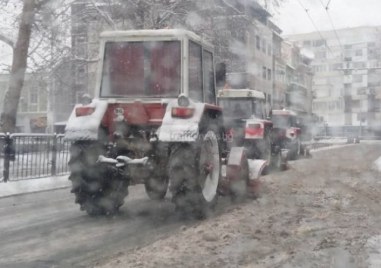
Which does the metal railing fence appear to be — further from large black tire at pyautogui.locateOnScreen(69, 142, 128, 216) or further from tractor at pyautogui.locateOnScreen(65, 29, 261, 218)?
tractor at pyautogui.locateOnScreen(65, 29, 261, 218)

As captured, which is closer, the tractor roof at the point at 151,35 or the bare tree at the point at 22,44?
the tractor roof at the point at 151,35

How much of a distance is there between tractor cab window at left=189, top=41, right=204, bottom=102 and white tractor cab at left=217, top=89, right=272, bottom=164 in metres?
5.42

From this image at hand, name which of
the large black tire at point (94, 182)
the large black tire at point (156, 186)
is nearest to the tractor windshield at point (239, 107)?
the large black tire at point (156, 186)

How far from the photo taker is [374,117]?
450 inches

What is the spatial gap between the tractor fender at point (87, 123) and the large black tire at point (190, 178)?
3.21 ft

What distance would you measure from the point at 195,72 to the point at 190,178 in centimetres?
152

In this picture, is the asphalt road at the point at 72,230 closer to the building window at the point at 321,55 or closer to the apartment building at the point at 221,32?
the building window at the point at 321,55

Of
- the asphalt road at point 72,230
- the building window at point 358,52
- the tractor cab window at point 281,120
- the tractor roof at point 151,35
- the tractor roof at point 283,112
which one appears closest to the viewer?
the asphalt road at point 72,230

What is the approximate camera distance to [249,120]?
14.1m

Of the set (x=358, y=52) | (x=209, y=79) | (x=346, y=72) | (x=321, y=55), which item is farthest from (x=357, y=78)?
(x=209, y=79)

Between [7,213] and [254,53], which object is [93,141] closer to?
[7,213]

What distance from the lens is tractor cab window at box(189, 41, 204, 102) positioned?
7.58 m

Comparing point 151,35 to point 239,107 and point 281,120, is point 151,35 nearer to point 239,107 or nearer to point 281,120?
point 239,107

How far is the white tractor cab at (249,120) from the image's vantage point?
13.8 m
